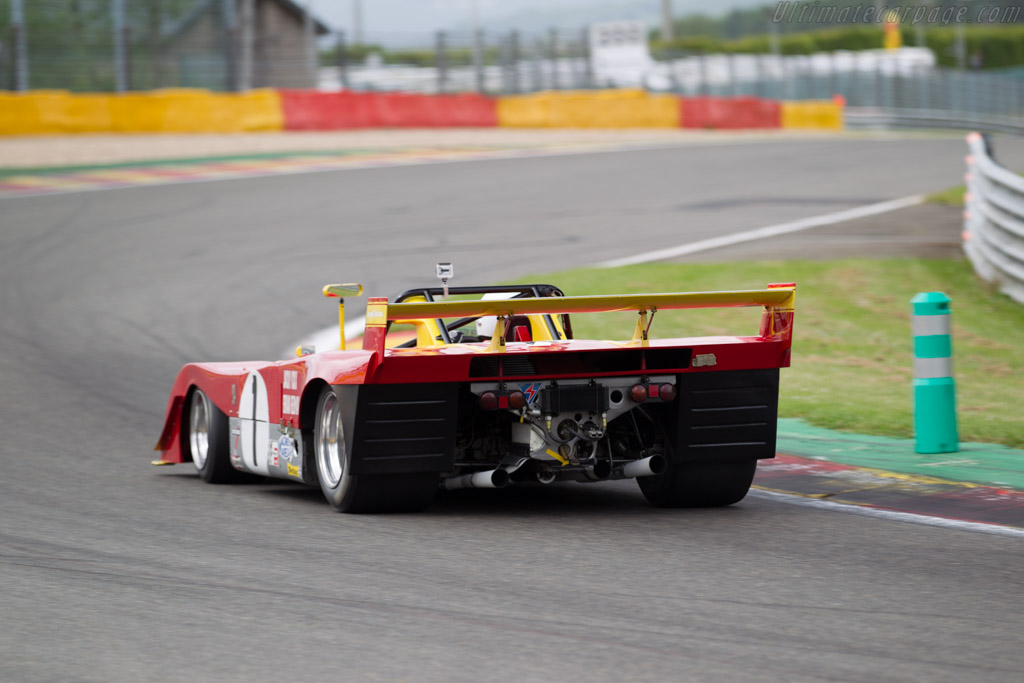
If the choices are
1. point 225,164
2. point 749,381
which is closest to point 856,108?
point 225,164

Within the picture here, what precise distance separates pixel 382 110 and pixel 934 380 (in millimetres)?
27826

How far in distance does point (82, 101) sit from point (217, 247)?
10.9 meters

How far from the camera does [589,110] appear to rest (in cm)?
4016

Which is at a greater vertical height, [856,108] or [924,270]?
[856,108]

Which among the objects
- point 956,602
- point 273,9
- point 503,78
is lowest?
point 956,602

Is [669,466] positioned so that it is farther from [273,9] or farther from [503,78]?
[273,9]

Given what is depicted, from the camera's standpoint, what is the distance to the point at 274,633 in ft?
15.7

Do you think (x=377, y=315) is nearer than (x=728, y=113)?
Yes

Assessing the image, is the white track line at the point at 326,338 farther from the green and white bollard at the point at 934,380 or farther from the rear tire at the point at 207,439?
the green and white bollard at the point at 934,380

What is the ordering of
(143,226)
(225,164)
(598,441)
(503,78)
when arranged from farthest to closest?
(503,78), (225,164), (143,226), (598,441)

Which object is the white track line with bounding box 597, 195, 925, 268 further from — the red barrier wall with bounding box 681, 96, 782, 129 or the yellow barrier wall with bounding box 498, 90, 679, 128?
the red barrier wall with bounding box 681, 96, 782, 129

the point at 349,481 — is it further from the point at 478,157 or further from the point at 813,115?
the point at 813,115

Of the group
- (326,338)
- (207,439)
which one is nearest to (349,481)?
(207,439)

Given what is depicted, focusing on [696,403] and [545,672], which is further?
[696,403]
